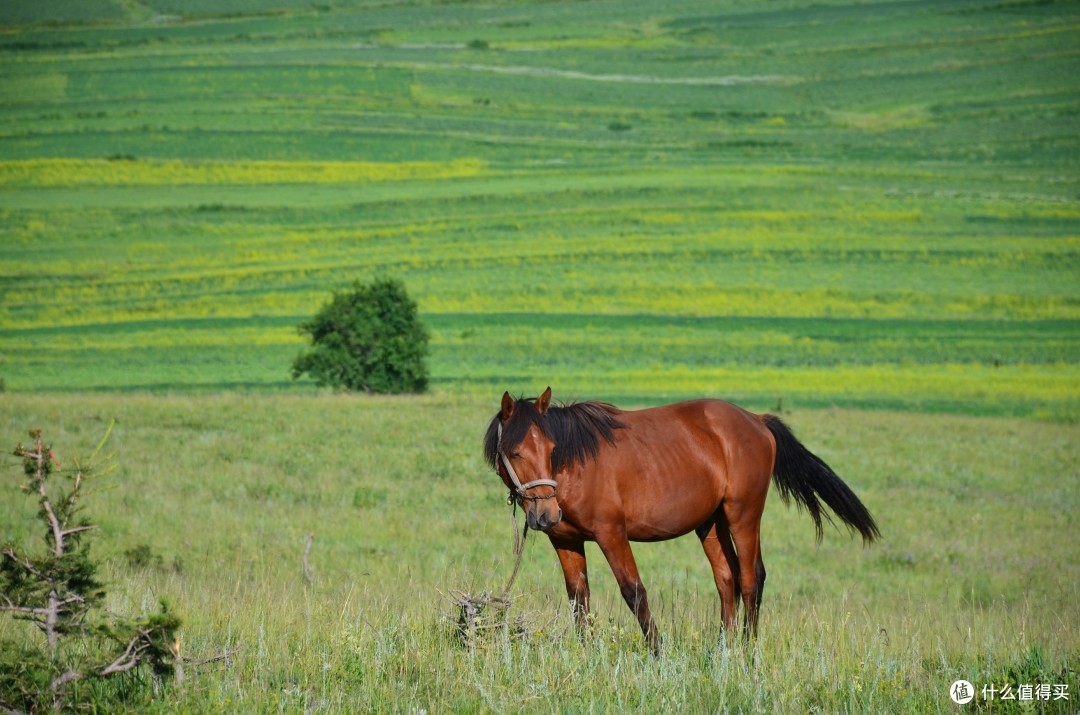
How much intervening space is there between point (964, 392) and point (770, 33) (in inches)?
3561

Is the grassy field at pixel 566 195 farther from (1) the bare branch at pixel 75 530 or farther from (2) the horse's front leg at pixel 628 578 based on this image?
(1) the bare branch at pixel 75 530

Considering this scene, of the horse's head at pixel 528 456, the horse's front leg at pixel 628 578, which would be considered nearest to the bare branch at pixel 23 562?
the horse's head at pixel 528 456

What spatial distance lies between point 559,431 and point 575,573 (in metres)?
0.91

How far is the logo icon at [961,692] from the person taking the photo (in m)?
5.28

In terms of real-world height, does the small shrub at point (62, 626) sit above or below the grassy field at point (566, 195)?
below

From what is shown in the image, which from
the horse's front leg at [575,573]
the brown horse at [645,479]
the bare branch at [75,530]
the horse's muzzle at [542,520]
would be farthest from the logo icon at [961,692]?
the bare branch at [75,530]

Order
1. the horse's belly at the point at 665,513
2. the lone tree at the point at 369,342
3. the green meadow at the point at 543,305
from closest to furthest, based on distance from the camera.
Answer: the green meadow at the point at 543,305 → the horse's belly at the point at 665,513 → the lone tree at the point at 369,342

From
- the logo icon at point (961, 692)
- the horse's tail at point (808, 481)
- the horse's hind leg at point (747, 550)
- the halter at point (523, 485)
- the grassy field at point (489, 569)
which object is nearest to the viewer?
the logo icon at point (961, 692)

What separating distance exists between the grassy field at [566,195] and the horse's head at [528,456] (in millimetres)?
28041

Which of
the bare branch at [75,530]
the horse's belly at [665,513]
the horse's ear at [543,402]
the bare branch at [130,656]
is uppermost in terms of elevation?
the horse's ear at [543,402]

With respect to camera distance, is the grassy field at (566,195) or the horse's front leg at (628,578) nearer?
the horse's front leg at (628,578)

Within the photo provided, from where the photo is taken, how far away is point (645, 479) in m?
7.41

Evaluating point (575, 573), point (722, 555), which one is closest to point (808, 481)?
point (722, 555)

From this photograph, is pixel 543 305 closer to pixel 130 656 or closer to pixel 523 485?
pixel 523 485
